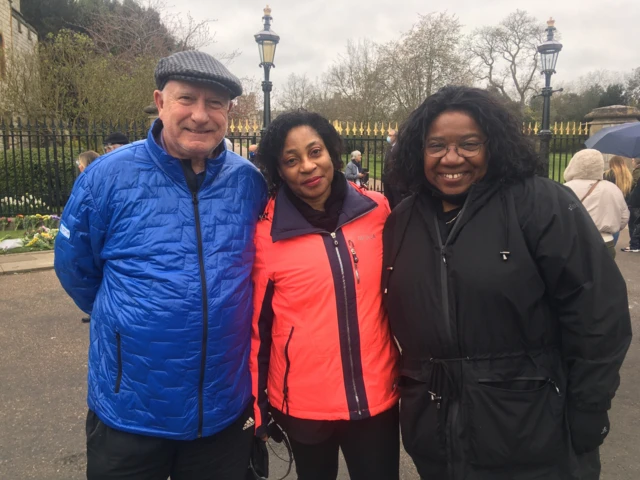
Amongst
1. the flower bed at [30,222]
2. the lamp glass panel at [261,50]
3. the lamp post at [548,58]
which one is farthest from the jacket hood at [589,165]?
the flower bed at [30,222]

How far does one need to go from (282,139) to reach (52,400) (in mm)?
2851

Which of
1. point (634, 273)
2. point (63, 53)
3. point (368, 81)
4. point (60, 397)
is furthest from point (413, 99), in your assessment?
point (60, 397)

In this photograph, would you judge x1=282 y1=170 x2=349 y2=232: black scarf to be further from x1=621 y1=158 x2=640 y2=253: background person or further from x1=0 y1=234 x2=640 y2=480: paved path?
x1=621 y1=158 x2=640 y2=253: background person

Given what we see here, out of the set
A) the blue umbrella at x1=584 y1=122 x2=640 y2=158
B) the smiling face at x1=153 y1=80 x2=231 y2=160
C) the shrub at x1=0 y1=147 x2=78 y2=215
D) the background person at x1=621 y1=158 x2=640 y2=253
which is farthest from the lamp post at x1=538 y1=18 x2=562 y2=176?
the shrub at x1=0 y1=147 x2=78 y2=215

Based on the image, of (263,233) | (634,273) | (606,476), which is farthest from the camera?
(634,273)

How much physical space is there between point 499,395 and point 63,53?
19605 millimetres

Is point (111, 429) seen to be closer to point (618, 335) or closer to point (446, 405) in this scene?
point (446, 405)

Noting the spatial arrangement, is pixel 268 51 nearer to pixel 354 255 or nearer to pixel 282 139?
pixel 282 139

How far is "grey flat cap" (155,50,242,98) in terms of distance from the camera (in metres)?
1.73

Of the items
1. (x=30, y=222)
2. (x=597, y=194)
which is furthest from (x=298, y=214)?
(x=30, y=222)

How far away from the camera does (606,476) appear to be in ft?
8.95

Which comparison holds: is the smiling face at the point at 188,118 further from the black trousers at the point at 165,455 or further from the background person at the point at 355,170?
the background person at the point at 355,170

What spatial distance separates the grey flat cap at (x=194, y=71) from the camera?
5.67 feet

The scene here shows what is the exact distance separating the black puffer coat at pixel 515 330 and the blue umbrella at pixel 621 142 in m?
7.05
